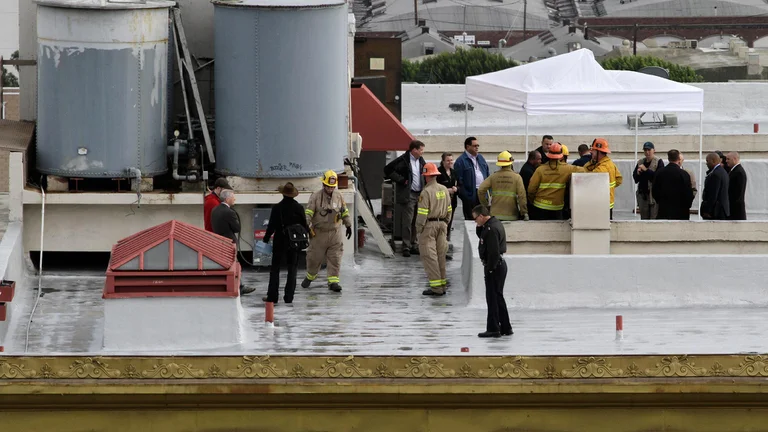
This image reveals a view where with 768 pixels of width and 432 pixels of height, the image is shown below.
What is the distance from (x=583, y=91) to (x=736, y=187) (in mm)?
3104

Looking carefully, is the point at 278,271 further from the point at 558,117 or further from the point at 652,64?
the point at 652,64

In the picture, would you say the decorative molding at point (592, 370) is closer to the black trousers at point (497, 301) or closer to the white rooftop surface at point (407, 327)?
the white rooftop surface at point (407, 327)

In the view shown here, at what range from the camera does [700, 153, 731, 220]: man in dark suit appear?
62.4ft

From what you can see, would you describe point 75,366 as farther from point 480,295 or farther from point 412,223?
point 412,223

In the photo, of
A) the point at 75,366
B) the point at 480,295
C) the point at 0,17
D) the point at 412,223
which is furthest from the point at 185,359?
the point at 0,17

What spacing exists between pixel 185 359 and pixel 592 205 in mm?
5672

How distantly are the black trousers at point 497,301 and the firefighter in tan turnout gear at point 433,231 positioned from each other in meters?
1.81

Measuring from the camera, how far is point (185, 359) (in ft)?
43.0

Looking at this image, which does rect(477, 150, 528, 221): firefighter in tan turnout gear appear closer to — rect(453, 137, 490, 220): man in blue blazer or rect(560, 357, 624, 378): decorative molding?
rect(453, 137, 490, 220): man in blue blazer

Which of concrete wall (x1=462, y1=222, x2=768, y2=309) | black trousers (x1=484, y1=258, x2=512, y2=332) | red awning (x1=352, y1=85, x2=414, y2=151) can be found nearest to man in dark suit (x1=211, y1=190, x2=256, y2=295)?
concrete wall (x1=462, y1=222, x2=768, y2=309)

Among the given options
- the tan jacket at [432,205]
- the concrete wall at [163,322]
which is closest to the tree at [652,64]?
the tan jacket at [432,205]

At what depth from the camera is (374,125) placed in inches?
844

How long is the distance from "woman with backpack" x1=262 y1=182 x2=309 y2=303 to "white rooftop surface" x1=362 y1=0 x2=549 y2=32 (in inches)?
3676

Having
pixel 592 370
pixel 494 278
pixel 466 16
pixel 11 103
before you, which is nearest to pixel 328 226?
pixel 494 278
